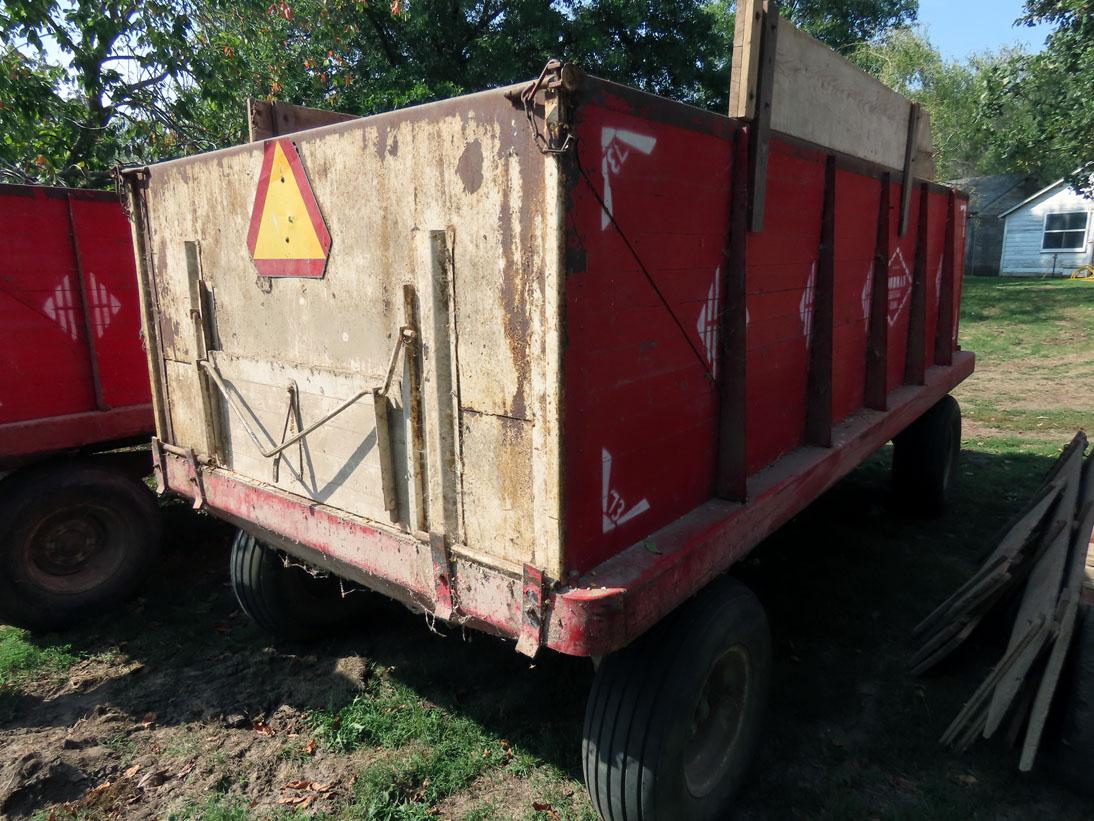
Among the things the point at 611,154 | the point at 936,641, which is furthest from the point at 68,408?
the point at 936,641

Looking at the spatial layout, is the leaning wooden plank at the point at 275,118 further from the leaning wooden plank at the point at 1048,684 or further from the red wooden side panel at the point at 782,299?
the leaning wooden plank at the point at 1048,684

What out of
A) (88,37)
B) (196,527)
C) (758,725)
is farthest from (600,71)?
(758,725)

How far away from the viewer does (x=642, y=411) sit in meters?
2.23

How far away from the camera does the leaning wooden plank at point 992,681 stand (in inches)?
115

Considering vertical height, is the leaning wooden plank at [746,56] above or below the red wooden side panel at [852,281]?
above

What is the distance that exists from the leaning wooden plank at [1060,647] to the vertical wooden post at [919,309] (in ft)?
5.39

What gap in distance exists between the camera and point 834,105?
320 cm

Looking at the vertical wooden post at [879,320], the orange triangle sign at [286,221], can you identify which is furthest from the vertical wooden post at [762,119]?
the vertical wooden post at [879,320]

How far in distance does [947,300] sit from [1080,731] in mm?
3532

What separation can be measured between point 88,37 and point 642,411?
28.2 feet

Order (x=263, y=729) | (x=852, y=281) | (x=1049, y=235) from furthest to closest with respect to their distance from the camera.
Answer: (x=1049, y=235)
(x=852, y=281)
(x=263, y=729)

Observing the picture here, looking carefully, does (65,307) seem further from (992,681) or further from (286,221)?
(992,681)

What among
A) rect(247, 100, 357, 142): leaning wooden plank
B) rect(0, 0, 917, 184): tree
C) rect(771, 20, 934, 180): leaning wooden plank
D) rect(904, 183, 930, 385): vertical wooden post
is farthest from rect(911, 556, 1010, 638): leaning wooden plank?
rect(0, 0, 917, 184): tree

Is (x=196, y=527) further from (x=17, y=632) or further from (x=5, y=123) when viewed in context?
(x=5, y=123)
